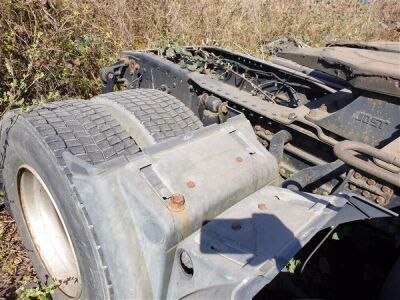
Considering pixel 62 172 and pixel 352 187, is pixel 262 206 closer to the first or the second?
pixel 352 187

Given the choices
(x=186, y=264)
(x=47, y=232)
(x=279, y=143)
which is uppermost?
(x=279, y=143)

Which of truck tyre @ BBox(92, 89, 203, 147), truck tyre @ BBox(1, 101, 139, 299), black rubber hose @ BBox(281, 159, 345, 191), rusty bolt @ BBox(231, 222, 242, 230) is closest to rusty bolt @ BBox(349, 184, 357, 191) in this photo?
black rubber hose @ BBox(281, 159, 345, 191)

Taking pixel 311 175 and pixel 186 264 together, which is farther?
pixel 311 175

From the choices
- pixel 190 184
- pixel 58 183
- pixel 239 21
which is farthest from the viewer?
pixel 239 21

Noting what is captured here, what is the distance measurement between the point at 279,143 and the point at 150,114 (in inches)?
26.9

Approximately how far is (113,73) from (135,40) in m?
2.09

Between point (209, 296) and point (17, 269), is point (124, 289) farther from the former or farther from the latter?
point (17, 269)

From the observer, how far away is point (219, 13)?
5090mm

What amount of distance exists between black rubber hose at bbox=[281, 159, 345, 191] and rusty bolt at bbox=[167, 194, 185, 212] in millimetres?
495

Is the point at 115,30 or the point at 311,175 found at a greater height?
the point at 115,30

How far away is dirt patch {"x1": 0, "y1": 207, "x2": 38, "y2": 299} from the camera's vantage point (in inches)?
81.5

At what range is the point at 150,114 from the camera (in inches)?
73.3

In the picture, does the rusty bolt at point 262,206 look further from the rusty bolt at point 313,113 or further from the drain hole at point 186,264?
the rusty bolt at point 313,113

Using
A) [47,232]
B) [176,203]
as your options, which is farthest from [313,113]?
[47,232]
